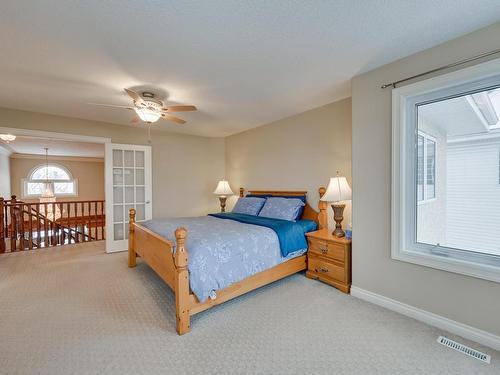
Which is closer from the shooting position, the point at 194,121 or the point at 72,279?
the point at 72,279

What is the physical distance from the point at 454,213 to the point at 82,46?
140 inches

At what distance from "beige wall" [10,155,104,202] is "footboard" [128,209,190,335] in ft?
25.3

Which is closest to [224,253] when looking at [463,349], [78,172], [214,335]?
[214,335]

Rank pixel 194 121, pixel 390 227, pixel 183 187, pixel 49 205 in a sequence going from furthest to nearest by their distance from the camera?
1. pixel 49 205
2. pixel 183 187
3. pixel 194 121
4. pixel 390 227

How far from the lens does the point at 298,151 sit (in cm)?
383

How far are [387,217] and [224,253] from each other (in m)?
1.65

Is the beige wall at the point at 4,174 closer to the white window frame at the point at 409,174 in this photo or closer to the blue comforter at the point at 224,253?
the blue comforter at the point at 224,253

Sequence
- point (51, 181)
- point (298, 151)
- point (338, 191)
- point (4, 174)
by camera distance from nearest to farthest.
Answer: point (338, 191)
point (298, 151)
point (4, 174)
point (51, 181)

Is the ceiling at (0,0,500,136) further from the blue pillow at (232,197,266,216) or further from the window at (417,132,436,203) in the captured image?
the blue pillow at (232,197,266,216)

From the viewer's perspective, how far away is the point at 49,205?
5.48m

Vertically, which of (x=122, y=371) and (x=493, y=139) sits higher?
(x=493, y=139)

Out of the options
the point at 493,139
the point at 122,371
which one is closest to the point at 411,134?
the point at 493,139

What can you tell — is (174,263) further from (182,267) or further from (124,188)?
(124,188)

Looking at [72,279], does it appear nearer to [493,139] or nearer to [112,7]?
[112,7]
